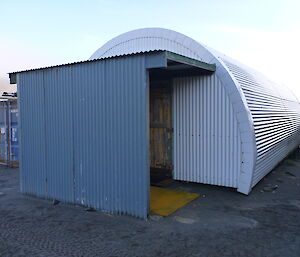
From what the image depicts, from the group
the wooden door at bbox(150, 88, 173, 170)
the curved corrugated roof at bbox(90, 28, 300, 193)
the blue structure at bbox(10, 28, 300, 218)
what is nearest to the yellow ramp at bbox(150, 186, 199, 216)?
the blue structure at bbox(10, 28, 300, 218)

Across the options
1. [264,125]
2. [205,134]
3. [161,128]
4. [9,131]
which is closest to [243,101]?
[205,134]

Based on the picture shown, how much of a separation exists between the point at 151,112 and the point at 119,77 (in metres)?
3.59

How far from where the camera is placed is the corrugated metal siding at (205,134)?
8258mm

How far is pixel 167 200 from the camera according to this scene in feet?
24.9

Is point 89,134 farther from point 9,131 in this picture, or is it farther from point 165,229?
point 9,131

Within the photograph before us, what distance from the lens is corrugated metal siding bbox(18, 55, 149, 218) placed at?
6.35 m

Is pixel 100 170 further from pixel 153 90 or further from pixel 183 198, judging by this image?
pixel 153 90

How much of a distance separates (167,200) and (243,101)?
3341 mm

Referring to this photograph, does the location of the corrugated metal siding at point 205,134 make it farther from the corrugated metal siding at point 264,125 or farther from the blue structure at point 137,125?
the corrugated metal siding at point 264,125

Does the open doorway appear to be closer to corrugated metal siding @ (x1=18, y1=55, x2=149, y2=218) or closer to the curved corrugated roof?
the curved corrugated roof

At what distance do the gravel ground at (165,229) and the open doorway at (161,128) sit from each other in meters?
1.99

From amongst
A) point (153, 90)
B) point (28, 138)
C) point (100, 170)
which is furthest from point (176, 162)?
point (28, 138)

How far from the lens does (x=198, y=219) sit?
6.33 meters

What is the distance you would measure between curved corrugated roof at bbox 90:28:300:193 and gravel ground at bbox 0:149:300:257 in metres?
1.06
